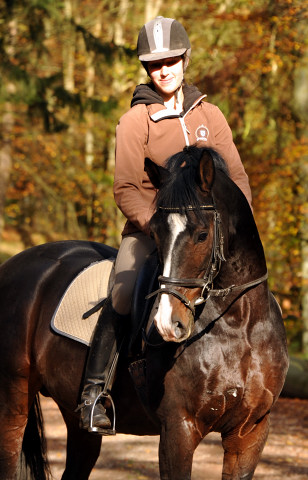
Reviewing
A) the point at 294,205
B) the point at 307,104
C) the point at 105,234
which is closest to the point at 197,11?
the point at 307,104

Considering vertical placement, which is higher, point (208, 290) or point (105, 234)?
point (208, 290)

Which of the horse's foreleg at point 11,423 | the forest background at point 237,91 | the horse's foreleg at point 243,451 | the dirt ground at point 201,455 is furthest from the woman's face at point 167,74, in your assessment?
the forest background at point 237,91

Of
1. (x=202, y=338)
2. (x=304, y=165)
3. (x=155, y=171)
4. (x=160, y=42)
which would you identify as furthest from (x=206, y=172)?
(x=304, y=165)

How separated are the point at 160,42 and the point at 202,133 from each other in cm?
59

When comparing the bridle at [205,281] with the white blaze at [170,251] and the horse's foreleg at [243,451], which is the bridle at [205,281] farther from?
the horse's foreleg at [243,451]

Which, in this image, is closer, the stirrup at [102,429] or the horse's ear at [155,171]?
the horse's ear at [155,171]

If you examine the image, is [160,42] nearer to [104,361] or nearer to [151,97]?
[151,97]

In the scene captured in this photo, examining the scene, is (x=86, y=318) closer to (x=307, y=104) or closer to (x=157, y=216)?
(x=157, y=216)

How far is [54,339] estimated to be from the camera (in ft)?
16.1

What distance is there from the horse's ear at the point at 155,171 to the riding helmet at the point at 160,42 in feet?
2.70

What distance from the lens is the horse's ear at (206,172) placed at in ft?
11.6

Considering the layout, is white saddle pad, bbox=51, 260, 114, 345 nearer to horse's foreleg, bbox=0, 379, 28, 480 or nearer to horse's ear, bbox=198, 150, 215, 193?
horse's foreleg, bbox=0, 379, 28, 480

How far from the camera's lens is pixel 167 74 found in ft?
14.1

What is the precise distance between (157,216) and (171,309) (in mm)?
483
